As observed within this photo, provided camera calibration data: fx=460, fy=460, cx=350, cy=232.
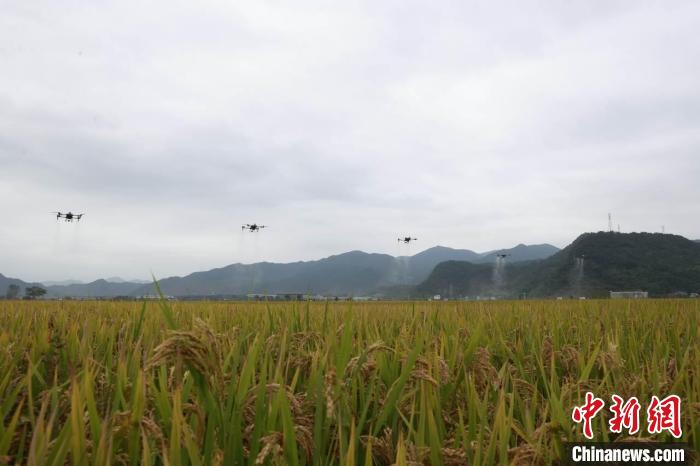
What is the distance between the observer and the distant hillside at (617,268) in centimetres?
10500

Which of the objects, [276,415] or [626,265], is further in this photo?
[626,265]

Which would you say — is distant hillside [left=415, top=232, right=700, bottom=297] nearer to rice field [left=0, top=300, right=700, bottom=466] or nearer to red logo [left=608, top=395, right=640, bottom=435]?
red logo [left=608, top=395, right=640, bottom=435]

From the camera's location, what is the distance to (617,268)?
11719cm

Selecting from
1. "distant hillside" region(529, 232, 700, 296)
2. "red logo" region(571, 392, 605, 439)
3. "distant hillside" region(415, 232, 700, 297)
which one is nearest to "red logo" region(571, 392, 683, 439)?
"red logo" region(571, 392, 605, 439)

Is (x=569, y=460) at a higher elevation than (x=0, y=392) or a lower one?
lower

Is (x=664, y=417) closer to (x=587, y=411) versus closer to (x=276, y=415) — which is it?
(x=587, y=411)

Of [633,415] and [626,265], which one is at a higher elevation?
[626,265]

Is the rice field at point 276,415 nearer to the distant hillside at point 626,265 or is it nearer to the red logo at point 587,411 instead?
the red logo at point 587,411

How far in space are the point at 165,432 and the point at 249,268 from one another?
2156 mm

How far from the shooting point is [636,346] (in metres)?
3.99

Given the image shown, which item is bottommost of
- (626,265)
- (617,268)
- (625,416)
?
(625,416)

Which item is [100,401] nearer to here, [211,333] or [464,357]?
[211,333]

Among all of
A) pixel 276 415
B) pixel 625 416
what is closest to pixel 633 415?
pixel 625 416

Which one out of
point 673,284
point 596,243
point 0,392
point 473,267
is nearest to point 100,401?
point 0,392
